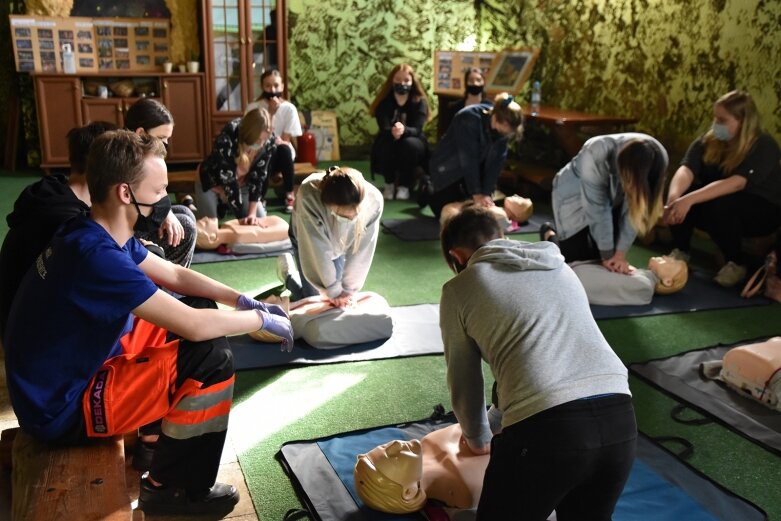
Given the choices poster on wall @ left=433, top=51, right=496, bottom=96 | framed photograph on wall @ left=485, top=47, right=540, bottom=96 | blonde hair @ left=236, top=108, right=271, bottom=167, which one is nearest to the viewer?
blonde hair @ left=236, top=108, right=271, bottom=167

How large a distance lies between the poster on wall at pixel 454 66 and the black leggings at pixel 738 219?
3478mm

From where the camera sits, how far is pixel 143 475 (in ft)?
7.17

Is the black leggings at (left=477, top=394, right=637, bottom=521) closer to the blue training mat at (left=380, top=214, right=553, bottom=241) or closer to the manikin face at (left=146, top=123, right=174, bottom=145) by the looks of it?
the manikin face at (left=146, top=123, right=174, bottom=145)

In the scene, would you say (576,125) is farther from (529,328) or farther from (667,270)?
(529,328)

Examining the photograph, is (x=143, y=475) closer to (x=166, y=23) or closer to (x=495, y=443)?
(x=495, y=443)

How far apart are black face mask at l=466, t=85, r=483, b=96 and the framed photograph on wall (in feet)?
3.48

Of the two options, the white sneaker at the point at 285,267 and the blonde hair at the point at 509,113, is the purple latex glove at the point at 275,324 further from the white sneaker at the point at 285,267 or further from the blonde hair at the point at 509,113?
the blonde hair at the point at 509,113

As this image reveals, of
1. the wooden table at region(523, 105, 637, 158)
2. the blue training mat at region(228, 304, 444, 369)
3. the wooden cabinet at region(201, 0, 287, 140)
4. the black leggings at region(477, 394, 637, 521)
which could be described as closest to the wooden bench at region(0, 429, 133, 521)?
the black leggings at region(477, 394, 637, 521)

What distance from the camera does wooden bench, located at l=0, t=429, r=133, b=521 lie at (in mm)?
1654

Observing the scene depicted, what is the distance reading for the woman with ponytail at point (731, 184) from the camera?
416 cm

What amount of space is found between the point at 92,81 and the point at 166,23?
0.85 metres

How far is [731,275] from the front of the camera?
167 inches

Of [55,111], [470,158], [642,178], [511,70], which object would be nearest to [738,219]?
[642,178]

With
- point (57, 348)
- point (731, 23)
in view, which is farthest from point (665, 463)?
point (731, 23)
